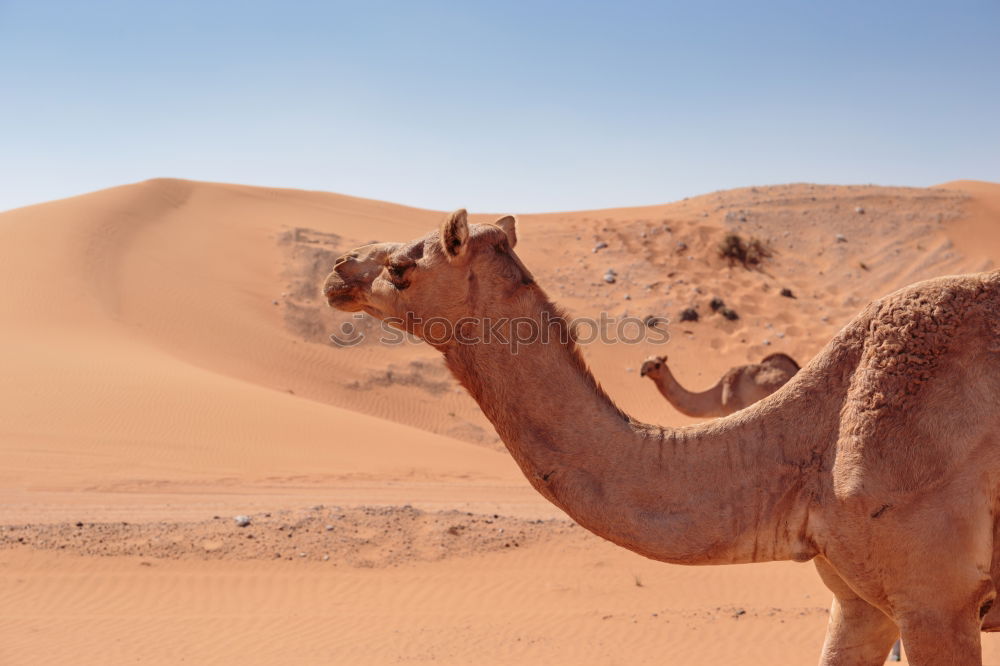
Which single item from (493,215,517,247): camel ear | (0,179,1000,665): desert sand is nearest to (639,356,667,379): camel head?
(0,179,1000,665): desert sand

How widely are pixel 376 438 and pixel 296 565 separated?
10122mm

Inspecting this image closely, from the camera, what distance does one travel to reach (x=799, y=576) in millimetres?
10969

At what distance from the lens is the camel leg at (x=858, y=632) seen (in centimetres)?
400

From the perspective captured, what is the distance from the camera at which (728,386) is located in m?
13.8

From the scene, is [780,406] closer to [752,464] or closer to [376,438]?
[752,464]

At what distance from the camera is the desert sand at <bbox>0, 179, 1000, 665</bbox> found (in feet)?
29.5

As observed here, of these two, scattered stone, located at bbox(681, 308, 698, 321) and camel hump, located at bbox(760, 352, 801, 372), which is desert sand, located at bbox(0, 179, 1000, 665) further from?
camel hump, located at bbox(760, 352, 801, 372)

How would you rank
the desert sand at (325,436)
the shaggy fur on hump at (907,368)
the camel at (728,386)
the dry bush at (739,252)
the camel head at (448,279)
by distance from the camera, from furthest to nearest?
the dry bush at (739,252)
the camel at (728,386)
the desert sand at (325,436)
the camel head at (448,279)
the shaggy fur on hump at (907,368)

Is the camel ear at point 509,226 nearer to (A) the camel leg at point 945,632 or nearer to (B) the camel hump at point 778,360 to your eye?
(A) the camel leg at point 945,632

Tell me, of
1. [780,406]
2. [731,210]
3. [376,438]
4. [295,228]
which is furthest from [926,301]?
[731,210]

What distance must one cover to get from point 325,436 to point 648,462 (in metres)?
17.1

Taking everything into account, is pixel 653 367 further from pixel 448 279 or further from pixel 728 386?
pixel 448 279

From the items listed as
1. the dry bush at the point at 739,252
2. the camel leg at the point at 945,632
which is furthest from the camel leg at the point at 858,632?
the dry bush at the point at 739,252

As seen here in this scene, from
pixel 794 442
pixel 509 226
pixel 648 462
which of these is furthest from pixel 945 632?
pixel 509 226
